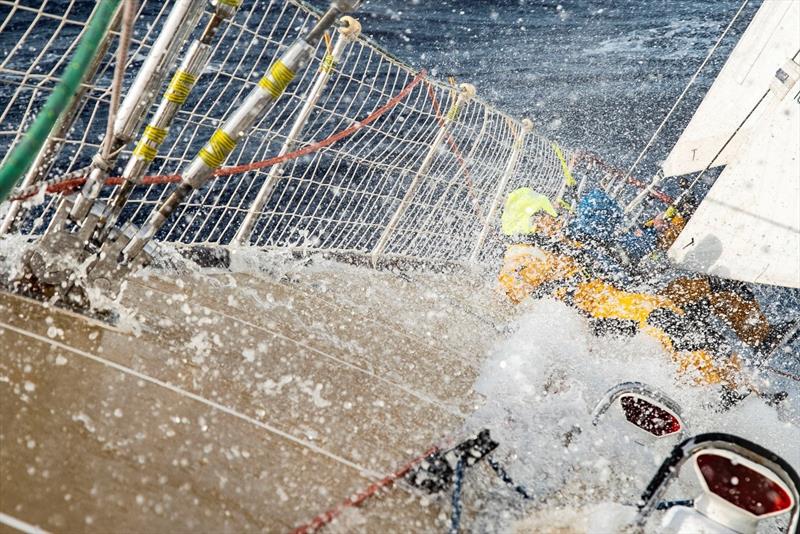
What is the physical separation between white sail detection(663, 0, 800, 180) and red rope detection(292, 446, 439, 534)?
5.56 meters

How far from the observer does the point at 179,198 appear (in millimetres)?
2383

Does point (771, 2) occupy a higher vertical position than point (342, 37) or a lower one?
higher

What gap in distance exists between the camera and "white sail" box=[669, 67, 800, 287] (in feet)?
15.8

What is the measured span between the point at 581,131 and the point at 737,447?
16724mm

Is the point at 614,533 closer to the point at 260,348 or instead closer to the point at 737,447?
the point at 737,447

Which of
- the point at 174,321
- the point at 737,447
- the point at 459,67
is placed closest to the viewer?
the point at 737,447

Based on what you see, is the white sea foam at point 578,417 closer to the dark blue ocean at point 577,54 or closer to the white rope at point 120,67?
the white rope at point 120,67

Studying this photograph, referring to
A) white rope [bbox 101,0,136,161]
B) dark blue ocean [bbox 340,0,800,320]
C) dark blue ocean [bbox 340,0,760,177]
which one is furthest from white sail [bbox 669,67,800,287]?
dark blue ocean [bbox 340,0,760,177]

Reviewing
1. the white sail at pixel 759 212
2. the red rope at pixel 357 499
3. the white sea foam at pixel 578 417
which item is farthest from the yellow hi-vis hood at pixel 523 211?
the red rope at pixel 357 499

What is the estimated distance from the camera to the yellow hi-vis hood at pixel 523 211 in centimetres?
504

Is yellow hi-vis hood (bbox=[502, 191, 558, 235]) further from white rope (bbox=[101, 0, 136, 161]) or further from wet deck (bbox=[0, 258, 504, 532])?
white rope (bbox=[101, 0, 136, 161])

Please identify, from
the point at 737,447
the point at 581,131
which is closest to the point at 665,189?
the point at 581,131

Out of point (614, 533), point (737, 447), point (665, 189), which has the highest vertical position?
point (665, 189)

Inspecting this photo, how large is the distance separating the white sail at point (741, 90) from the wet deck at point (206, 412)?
5.28 meters
